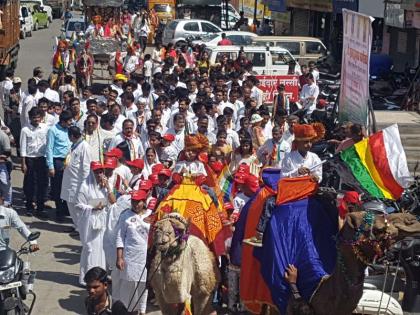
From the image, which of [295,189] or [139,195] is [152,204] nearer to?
[139,195]

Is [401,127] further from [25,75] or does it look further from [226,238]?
[25,75]

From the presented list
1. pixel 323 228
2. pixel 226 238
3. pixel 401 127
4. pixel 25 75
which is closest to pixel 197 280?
pixel 226 238

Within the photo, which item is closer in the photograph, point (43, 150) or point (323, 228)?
point (323, 228)

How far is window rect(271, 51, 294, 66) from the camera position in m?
28.3

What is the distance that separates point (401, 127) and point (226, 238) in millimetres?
7310

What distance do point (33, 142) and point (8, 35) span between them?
1620 cm

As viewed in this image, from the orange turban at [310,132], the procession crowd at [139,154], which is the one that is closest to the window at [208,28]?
the procession crowd at [139,154]

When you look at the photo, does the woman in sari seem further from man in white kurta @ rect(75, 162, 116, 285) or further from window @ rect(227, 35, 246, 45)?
window @ rect(227, 35, 246, 45)

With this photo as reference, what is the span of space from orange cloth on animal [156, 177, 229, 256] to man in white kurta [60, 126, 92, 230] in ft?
12.1

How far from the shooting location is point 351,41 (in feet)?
47.4

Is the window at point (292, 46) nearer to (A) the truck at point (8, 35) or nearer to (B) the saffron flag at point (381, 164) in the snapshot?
(A) the truck at point (8, 35)

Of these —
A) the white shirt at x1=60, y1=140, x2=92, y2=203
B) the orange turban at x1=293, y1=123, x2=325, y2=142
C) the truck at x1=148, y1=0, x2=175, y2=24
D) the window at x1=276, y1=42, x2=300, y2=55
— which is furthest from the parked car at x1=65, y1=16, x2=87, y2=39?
the orange turban at x1=293, y1=123, x2=325, y2=142

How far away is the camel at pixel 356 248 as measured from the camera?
6.84 m

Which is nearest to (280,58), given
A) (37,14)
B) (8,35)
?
(8,35)
